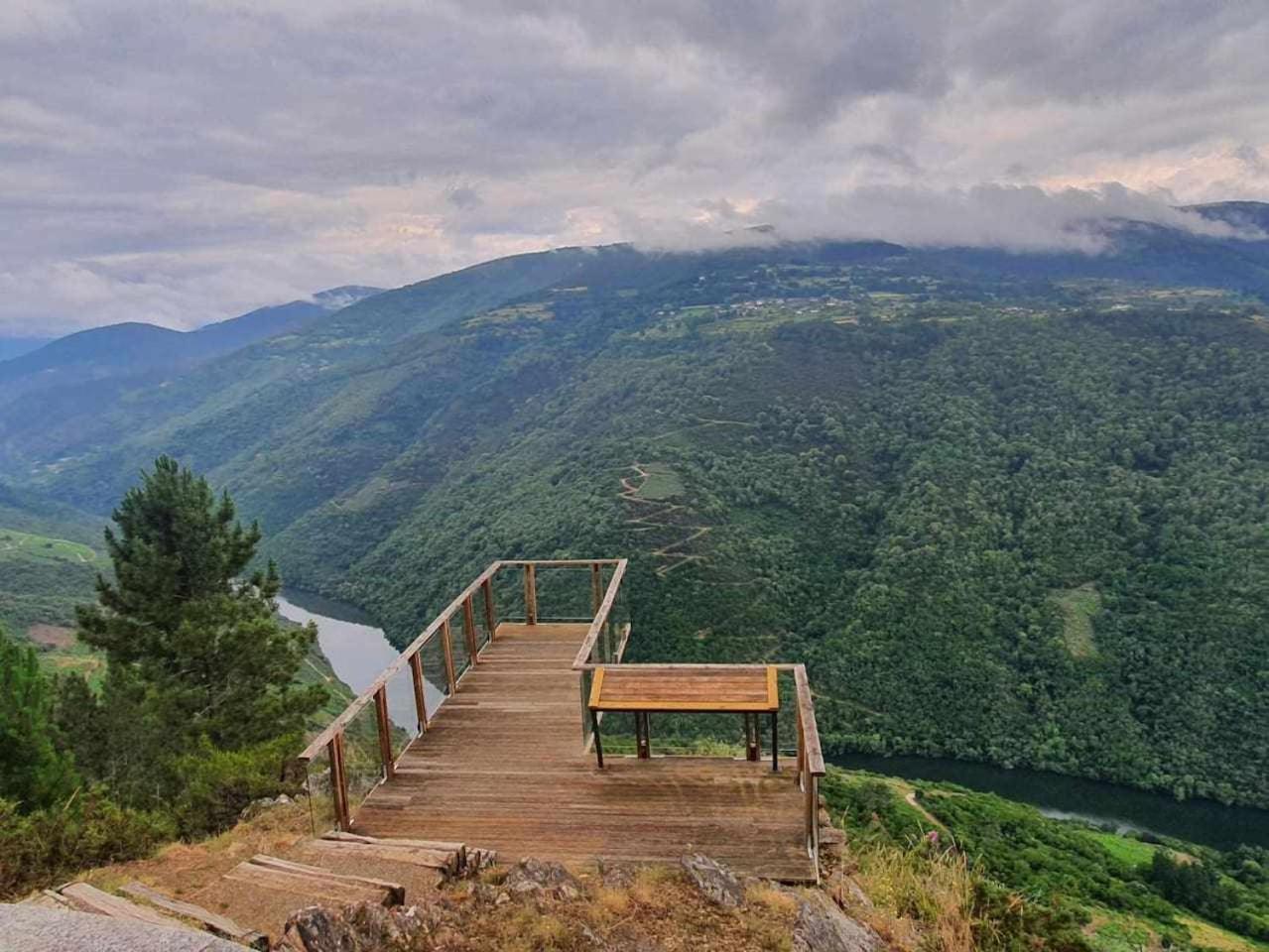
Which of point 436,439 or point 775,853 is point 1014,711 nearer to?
point 775,853

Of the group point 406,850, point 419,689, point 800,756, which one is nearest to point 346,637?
point 419,689

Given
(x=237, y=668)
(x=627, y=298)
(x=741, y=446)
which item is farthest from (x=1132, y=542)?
(x=627, y=298)

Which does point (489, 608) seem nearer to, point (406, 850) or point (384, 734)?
point (384, 734)

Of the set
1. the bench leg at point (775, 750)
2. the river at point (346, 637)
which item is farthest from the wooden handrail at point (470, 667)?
the river at point (346, 637)

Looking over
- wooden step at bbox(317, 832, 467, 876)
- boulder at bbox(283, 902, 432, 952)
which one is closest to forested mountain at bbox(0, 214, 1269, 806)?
wooden step at bbox(317, 832, 467, 876)

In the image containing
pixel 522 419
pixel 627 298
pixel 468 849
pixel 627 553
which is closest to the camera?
pixel 468 849

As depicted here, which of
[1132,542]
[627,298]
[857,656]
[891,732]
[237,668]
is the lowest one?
[891,732]

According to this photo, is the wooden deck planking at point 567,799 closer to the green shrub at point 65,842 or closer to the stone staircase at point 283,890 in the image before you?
the stone staircase at point 283,890

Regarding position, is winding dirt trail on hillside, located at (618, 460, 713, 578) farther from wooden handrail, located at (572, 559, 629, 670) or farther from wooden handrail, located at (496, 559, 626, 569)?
wooden handrail, located at (572, 559, 629, 670)
